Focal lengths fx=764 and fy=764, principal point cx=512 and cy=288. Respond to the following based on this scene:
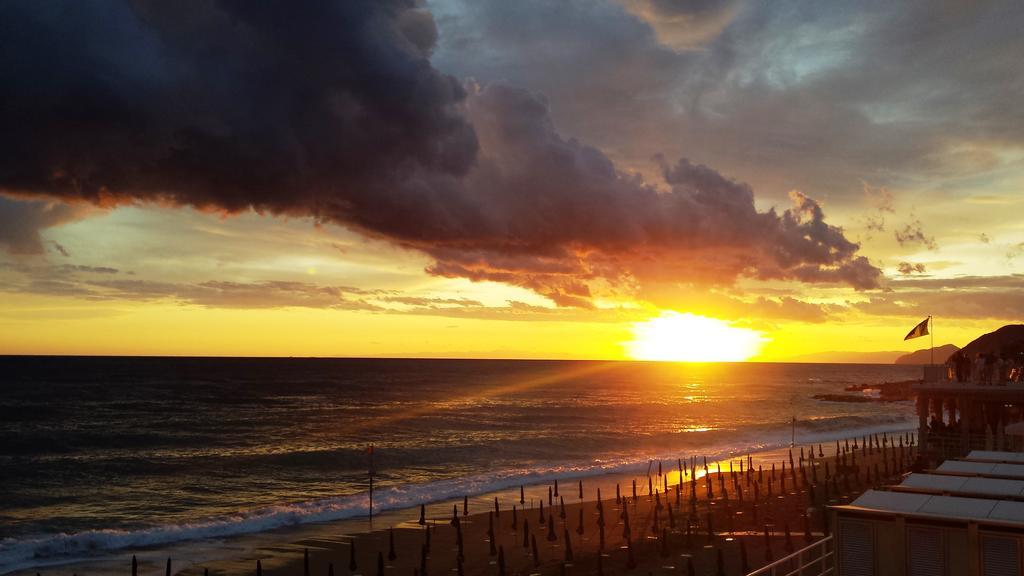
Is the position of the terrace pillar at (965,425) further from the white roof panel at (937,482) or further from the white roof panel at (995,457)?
the white roof panel at (937,482)

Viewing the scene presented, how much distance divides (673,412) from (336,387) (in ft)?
243

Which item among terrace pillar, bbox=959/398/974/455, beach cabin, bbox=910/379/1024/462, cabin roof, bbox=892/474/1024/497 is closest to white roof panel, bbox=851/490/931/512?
cabin roof, bbox=892/474/1024/497

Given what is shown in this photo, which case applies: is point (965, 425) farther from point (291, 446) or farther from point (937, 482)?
point (291, 446)

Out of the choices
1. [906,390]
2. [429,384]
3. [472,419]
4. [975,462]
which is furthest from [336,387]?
[975,462]

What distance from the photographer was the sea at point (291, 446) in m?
39.9

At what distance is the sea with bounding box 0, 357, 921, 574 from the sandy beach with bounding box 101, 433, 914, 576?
4.84 metres

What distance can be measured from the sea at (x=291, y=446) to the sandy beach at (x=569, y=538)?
484 cm

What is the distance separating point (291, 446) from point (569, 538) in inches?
1855

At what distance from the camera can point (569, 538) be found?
2966cm

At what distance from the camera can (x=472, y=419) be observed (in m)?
98.1

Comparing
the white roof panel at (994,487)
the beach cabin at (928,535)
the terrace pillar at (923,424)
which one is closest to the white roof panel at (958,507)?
the beach cabin at (928,535)

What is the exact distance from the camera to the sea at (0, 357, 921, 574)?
3994cm

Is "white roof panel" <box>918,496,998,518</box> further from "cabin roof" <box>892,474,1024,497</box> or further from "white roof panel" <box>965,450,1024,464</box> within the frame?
"white roof panel" <box>965,450,1024,464</box>

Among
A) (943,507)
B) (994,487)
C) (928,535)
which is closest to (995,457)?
(994,487)
